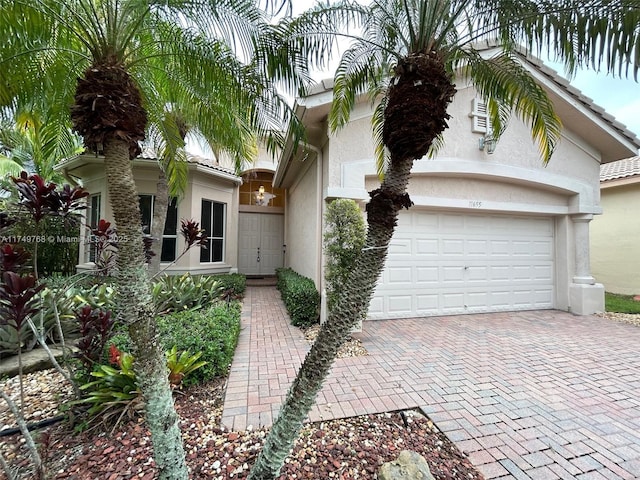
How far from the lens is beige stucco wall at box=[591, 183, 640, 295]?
10.4 m

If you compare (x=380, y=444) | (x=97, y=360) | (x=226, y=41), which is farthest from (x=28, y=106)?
(x=380, y=444)

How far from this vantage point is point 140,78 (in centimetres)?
382

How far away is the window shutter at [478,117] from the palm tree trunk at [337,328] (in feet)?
20.6

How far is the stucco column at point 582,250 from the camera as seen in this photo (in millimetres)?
8047

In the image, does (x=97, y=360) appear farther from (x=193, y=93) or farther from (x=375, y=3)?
(x=375, y=3)

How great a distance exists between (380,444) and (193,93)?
4.83 m

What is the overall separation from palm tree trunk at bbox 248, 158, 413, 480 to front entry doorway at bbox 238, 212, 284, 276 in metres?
11.2

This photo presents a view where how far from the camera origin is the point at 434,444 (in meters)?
2.79

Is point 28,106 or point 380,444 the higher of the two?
point 28,106

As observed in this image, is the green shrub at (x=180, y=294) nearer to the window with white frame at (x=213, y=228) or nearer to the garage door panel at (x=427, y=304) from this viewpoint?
the window with white frame at (x=213, y=228)

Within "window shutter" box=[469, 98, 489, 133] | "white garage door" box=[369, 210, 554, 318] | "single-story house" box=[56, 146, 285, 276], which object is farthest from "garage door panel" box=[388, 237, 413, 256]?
"single-story house" box=[56, 146, 285, 276]

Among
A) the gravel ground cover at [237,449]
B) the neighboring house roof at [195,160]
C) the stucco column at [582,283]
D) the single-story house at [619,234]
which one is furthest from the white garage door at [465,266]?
the neighboring house roof at [195,160]

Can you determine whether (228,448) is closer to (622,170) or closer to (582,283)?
(582,283)

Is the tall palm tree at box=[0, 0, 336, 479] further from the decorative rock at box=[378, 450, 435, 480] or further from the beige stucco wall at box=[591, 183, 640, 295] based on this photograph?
the beige stucco wall at box=[591, 183, 640, 295]
